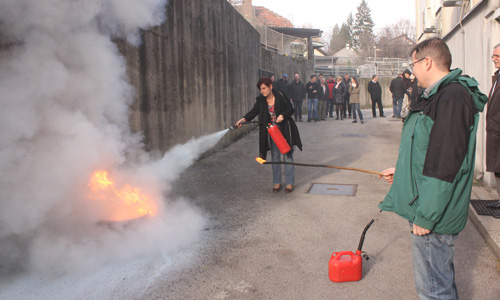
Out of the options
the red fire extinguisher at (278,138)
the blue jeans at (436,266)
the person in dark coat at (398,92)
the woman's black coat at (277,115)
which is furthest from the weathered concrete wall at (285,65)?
the blue jeans at (436,266)

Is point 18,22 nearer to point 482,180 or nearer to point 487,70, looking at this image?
point 487,70

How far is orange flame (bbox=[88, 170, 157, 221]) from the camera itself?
15.6ft

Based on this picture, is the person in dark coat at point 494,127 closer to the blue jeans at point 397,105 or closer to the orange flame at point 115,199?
the orange flame at point 115,199

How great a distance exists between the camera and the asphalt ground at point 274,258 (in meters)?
3.47

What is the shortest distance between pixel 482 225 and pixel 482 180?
7.82ft

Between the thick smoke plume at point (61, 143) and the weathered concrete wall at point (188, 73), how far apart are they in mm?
1277

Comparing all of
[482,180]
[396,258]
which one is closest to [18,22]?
[396,258]

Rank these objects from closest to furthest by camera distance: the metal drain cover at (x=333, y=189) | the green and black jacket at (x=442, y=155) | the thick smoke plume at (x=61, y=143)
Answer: the green and black jacket at (x=442, y=155), the thick smoke plume at (x=61, y=143), the metal drain cover at (x=333, y=189)

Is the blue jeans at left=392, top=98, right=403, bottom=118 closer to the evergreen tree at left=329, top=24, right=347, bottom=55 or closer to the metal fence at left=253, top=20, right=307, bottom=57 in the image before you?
the metal fence at left=253, top=20, right=307, bottom=57

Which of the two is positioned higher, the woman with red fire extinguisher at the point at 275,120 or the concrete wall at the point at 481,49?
the concrete wall at the point at 481,49

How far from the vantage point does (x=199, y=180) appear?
7.45 meters

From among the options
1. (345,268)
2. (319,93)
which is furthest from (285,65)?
(345,268)

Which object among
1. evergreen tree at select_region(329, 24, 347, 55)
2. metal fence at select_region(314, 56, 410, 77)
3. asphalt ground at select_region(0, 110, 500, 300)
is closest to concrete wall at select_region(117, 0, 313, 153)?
asphalt ground at select_region(0, 110, 500, 300)

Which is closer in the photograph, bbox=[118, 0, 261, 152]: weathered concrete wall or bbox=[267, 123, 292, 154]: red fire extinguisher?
bbox=[267, 123, 292, 154]: red fire extinguisher
